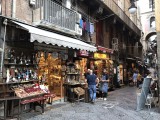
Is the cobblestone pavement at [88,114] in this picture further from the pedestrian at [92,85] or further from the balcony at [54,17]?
the balcony at [54,17]

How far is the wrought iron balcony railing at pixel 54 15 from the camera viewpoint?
1023 cm

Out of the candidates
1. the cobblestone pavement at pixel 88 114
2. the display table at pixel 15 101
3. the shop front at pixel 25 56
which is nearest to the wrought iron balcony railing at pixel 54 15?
the shop front at pixel 25 56

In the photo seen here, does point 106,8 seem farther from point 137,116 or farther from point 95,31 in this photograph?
point 137,116

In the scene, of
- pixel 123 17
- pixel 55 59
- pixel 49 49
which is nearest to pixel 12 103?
pixel 49 49

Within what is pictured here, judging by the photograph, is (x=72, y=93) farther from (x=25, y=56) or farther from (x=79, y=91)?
(x=25, y=56)

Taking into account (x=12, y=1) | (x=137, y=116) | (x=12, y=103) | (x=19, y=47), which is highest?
(x=12, y=1)

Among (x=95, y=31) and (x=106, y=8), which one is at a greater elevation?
(x=106, y=8)

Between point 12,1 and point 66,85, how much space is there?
17.1ft

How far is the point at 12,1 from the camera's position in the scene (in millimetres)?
9156

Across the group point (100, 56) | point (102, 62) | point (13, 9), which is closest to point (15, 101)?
point (13, 9)

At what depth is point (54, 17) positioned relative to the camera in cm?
1110

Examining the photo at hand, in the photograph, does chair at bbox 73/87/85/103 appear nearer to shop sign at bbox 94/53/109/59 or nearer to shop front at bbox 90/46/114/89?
shop front at bbox 90/46/114/89

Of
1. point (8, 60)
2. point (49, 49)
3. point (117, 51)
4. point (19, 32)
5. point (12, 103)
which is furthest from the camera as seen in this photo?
point (117, 51)

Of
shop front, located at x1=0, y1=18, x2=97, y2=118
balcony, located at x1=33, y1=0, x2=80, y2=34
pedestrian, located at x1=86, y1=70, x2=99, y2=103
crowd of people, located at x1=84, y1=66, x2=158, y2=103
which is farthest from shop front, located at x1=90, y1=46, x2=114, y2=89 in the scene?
shop front, located at x1=0, y1=18, x2=97, y2=118
